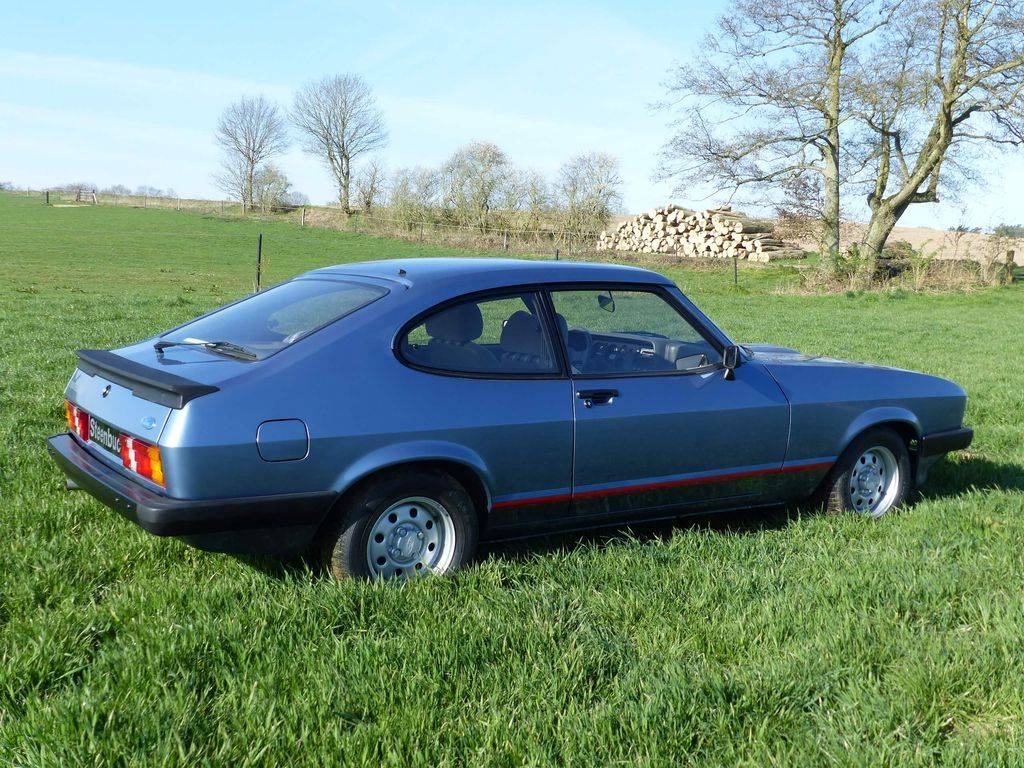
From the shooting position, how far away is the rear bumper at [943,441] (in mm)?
5344

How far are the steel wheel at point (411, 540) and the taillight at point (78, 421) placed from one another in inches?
54.2

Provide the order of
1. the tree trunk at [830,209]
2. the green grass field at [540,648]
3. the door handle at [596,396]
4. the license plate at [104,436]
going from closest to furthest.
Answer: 1. the green grass field at [540,648]
2. the license plate at [104,436]
3. the door handle at [596,396]
4. the tree trunk at [830,209]

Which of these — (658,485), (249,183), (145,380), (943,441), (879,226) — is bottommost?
(658,485)

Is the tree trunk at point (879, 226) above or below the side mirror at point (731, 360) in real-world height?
above

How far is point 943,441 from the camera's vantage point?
5.42 m

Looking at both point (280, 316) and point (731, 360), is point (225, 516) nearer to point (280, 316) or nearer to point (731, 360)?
point (280, 316)

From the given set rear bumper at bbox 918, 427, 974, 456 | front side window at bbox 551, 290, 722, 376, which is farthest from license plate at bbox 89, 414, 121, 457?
rear bumper at bbox 918, 427, 974, 456

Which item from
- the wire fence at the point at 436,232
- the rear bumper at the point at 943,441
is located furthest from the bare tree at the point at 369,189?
the rear bumper at the point at 943,441

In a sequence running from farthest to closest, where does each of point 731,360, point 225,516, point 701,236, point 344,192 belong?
point 344,192 → point 701,236 → point 731,360 → point 225,516

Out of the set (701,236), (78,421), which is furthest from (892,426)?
(701,236)

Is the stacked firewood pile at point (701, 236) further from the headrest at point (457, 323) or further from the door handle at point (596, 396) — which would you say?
the headrest at point (457, 323)

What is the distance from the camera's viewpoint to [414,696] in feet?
9.29

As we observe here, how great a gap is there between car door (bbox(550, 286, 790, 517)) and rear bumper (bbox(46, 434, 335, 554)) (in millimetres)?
1244

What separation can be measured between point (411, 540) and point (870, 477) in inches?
112
